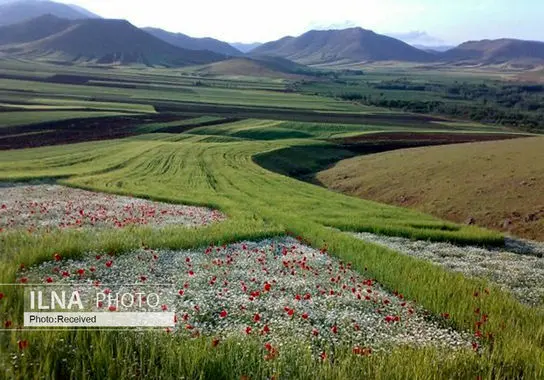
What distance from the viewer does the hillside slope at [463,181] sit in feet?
133

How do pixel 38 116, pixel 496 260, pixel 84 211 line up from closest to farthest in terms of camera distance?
pixel 496 260 < pixel 84 211 < pixel 38 116

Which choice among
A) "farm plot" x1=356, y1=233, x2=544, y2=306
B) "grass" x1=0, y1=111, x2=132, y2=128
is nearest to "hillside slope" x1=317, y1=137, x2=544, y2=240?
"farm plot" x1=356, y1=233, x2=544, y2=306

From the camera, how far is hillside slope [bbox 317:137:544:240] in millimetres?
40406

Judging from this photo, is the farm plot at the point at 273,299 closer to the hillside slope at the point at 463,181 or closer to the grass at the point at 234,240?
the grass at the point at 234,240

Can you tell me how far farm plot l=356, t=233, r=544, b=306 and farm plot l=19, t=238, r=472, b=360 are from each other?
6355mm

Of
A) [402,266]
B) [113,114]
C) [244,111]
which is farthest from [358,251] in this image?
[244,111]

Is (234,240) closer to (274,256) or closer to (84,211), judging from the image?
(274,256)

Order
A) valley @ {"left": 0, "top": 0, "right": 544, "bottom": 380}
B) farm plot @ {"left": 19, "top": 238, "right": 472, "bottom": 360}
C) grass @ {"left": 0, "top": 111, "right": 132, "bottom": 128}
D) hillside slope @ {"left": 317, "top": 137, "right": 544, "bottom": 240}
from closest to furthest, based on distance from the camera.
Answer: valley @ {"left": 0, "top": 0, "right": 544, "bottom": 380} → farm plot @ {"left": 19, "top": 238, "right": 472, "bottom": 360} → hillside slope @ {"left": 317, "top": 137, "right": 544, "bottom": 240} → grass @ {"left": 0, "top": 111, "right": 132, "bottom": 128}

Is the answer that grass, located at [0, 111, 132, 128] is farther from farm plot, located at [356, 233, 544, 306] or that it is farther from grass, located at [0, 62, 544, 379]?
farm plot, located at [356, 233, 544, 306]

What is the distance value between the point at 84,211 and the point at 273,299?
758 inches

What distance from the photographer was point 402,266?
65.7 ft

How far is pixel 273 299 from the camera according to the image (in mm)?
15102

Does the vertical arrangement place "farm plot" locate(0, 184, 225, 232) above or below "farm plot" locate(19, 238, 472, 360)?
below

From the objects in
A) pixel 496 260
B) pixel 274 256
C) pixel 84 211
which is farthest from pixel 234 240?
pixel 496 260
